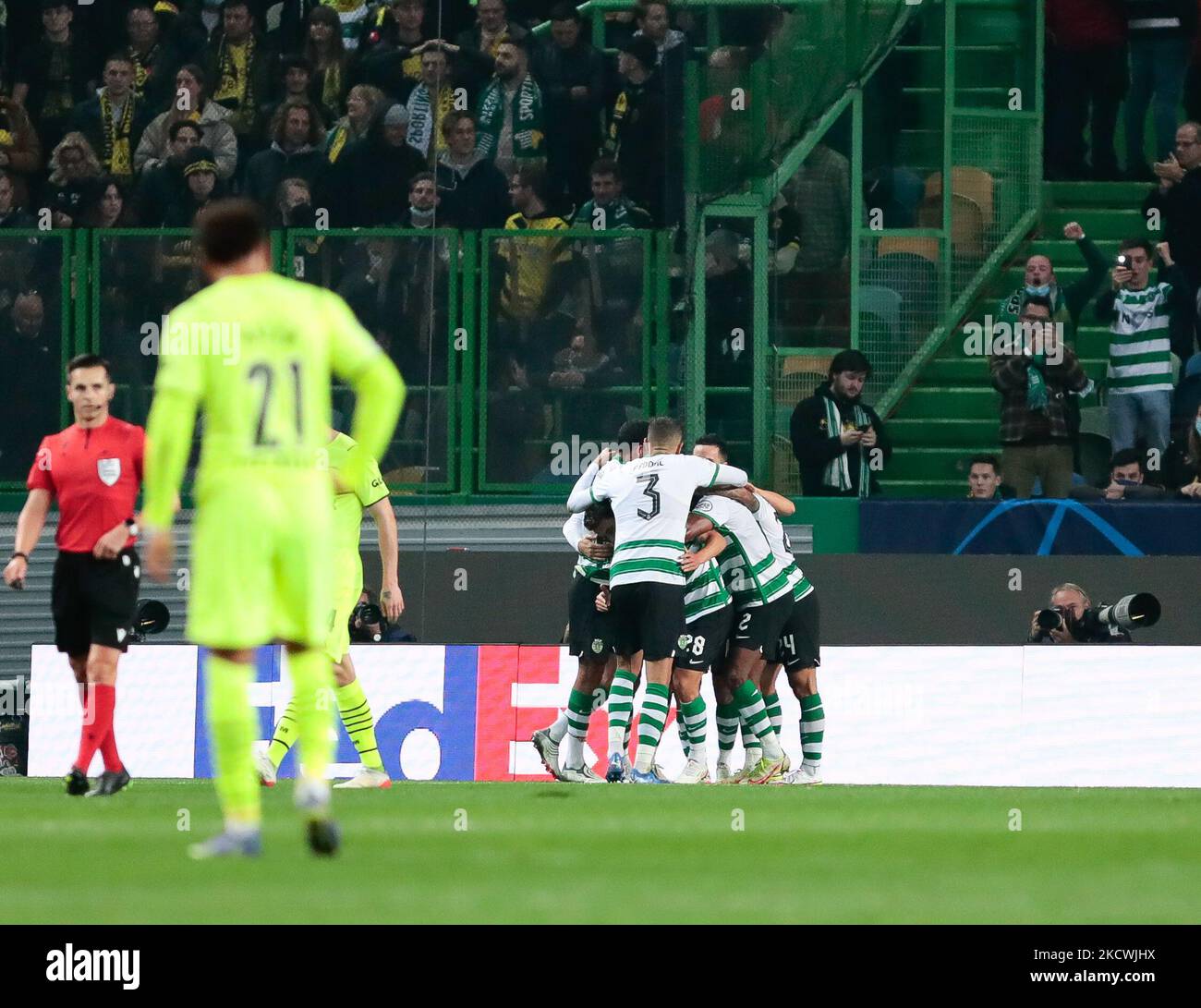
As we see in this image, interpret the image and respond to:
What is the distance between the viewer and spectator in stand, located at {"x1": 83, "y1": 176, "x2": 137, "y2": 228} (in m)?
15.4

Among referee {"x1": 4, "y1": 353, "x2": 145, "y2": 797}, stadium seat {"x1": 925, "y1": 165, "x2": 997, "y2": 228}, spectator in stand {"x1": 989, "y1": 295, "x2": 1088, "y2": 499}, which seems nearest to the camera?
referee {"x1": 4, "y1": 353, "x2": 145, "y2": 797}

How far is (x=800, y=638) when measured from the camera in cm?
1380

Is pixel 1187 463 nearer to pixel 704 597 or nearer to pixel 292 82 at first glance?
pixel 704 597

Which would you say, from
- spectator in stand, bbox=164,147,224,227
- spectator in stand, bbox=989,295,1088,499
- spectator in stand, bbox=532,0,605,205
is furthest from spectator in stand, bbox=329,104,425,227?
spectator in stand, bbox=989,295,1088,499

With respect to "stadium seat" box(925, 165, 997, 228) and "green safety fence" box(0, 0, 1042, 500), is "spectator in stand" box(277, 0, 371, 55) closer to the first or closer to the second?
"green safety fence" box(0, 0, 1042, 500)

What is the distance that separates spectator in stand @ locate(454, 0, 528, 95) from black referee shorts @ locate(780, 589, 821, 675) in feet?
14.2

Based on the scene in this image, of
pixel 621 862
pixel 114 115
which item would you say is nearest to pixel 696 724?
pixel 114 115

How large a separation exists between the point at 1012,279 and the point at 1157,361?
1.18 metres

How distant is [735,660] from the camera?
13773 mm

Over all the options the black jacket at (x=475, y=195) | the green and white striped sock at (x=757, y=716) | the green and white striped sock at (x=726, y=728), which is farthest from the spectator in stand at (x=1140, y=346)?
→ the black jacket at (x=475, y=195)

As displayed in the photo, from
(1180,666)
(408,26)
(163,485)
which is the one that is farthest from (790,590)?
(163,485)

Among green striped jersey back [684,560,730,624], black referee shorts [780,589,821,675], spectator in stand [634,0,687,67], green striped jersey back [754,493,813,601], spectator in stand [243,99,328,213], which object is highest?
spectator in stand [634,0,687,67]

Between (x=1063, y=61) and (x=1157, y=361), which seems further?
(x=1063, y=61)

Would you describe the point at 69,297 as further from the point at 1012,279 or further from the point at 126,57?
the point at 1012,279
